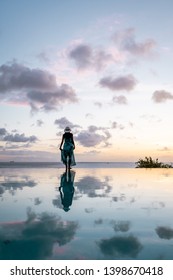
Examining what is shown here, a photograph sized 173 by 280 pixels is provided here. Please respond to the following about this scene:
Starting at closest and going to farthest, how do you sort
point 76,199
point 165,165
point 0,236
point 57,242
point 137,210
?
point 57,242
point 0,236
point 137,210
point 76,199
point 165,165

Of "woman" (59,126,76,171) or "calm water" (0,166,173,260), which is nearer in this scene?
"calm water" (0,166,173,260)

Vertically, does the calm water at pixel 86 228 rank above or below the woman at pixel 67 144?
below

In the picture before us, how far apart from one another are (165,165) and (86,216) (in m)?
28.0

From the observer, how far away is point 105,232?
4.56m

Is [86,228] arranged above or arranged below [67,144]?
below

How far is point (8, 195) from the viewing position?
8445 mm

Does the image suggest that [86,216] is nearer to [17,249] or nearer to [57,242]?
[57,242]

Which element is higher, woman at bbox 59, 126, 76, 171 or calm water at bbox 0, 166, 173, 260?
woman at bbox 59, 126, 76, 171

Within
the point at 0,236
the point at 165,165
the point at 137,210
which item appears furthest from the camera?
the point at 165,165

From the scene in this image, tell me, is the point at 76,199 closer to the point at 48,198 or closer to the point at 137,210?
the point at 48,198

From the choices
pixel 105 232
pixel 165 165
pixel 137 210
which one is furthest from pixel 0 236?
pixel 165 165

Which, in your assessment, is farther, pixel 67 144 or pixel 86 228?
pixel 67 144

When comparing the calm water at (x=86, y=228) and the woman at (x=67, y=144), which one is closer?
the calm water at (x=86, y=228)
